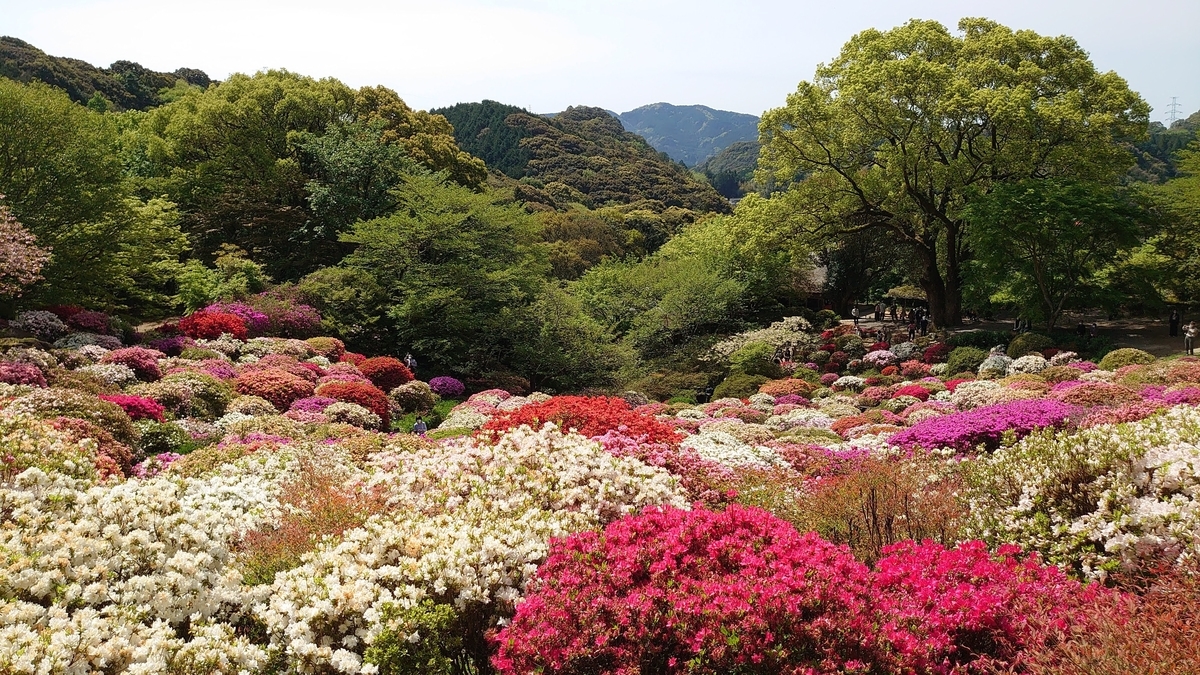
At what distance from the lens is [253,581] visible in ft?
14.4

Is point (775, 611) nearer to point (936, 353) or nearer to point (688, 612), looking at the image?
point (688, 612)

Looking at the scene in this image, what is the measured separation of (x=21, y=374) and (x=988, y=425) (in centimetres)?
1422

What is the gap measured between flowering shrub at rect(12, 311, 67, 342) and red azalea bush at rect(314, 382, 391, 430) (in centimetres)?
609

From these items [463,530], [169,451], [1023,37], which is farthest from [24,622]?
[1023,37]

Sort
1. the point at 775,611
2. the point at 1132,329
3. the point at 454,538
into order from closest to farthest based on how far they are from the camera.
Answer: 1. the point at 775,611
2. the point at 454,538
3. the point at 1132,329

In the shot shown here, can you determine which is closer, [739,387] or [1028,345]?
[739,387]

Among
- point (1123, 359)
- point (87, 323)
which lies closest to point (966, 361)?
point (1123, 359)

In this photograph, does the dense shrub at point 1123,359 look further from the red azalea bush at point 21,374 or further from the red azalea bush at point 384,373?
the red azalea bush at point 21,374

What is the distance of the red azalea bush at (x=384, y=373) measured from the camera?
1750cm

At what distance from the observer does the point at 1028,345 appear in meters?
21.6

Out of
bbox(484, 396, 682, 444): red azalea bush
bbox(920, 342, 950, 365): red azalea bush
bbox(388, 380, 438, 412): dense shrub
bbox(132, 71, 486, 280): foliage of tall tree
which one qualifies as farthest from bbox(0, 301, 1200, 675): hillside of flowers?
bbox(132, 71, 486, 280): foliage of tall tree

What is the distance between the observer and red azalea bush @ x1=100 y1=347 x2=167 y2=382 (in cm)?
1298

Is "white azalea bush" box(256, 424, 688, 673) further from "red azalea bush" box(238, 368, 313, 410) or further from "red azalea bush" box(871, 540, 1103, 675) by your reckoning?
"red azalea bush" box(238, 368, 313, 410)

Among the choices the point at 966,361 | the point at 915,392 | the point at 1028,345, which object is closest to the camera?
the point at 915,392
